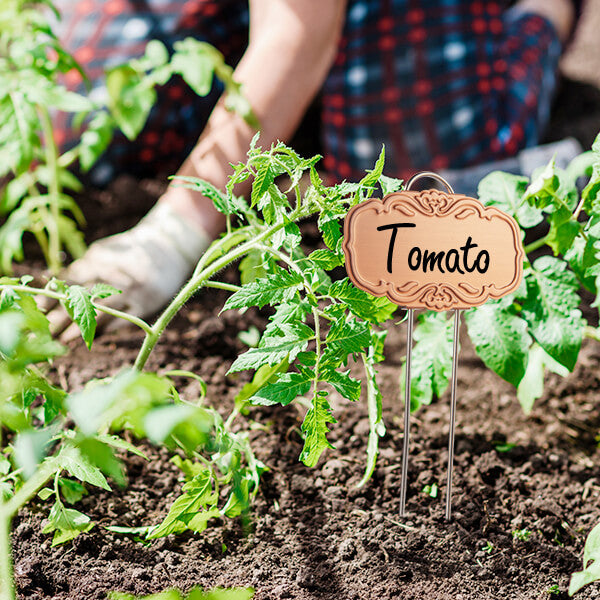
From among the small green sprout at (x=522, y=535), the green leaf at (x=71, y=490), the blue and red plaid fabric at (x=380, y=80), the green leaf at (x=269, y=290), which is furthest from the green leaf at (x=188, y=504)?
the blue and red plaid fabric at (x=380, y=80)

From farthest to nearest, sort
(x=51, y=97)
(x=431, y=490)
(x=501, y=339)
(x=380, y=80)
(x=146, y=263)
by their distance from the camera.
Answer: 1. (x=380, y=80)
2. (x=146, y=263)
3. (x=51, y=97)
4. (x=431, y=490)
5. (x=501, y=339)

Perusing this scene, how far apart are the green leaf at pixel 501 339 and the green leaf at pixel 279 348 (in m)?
0.26

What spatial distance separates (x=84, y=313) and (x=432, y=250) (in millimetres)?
403

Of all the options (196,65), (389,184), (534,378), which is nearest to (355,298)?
(389,184)

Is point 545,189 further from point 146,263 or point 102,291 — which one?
point 146,263

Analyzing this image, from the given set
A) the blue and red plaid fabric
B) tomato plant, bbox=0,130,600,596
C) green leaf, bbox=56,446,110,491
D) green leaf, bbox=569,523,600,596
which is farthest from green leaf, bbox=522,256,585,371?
the blue and red plaid fabric

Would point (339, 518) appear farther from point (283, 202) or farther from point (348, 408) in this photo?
point (283, 202)

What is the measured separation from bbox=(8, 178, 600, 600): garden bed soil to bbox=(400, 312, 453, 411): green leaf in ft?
0.49

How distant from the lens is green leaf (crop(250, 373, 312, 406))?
27.6 inches

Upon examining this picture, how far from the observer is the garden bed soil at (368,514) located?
Answer: 82 centimetres

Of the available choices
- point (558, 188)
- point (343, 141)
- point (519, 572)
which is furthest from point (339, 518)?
point (343, 141)

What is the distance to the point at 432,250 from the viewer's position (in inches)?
31.0

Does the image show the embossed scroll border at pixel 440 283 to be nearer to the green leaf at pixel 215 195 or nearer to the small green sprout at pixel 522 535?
the green leaf at pixel 215 195

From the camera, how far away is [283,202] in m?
0.76
